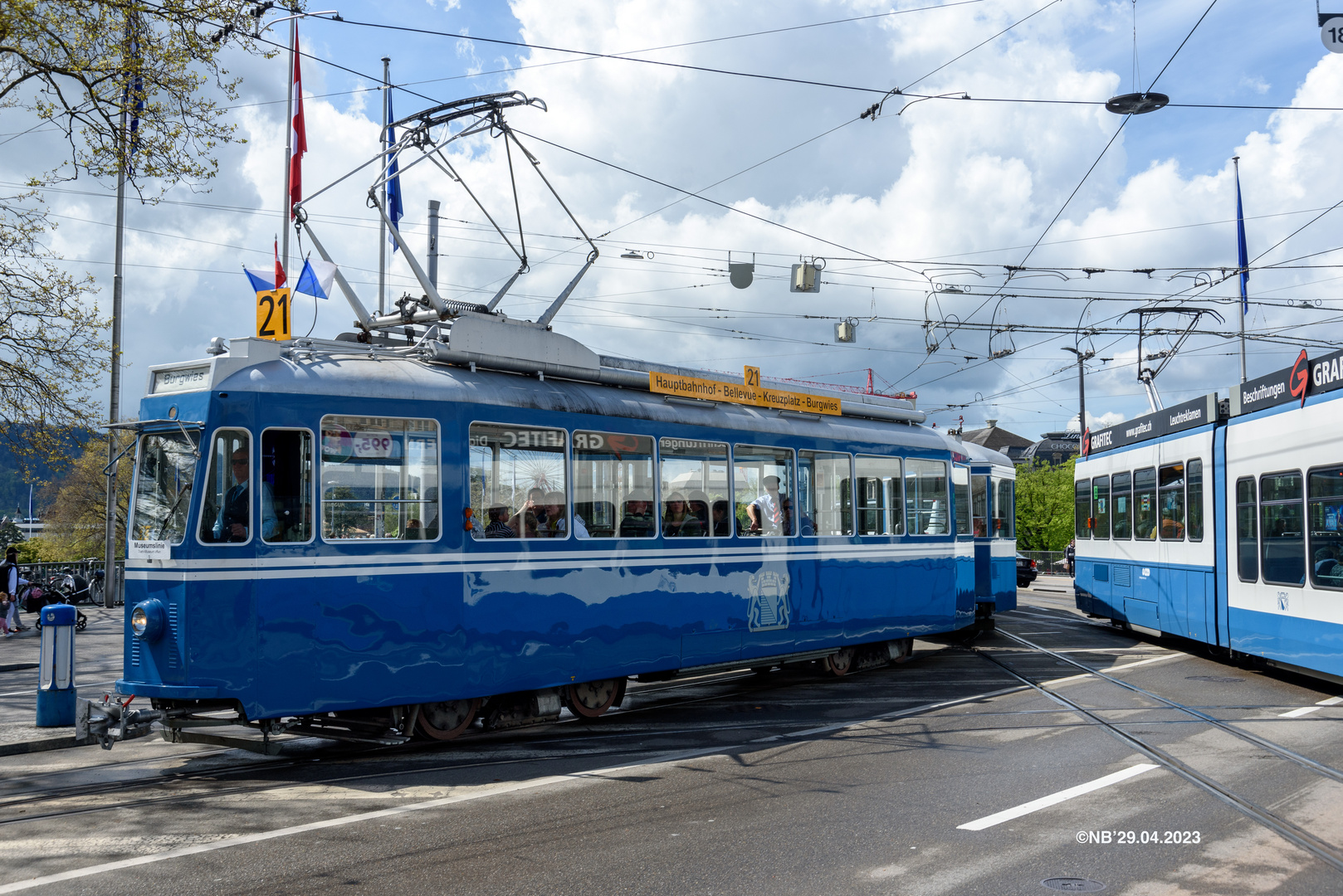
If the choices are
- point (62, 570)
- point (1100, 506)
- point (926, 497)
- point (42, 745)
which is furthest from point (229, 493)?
point (62, 570)

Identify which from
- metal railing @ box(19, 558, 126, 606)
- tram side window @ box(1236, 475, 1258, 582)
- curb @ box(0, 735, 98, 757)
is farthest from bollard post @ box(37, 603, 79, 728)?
metal railing @ box(19, 558, 126, 606)

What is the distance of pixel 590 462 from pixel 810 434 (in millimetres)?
3799

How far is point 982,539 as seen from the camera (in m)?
18.4

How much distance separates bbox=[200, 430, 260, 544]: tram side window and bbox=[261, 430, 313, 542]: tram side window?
0.06m

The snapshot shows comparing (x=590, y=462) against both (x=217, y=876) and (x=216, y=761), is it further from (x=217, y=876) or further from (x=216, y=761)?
(x=217, y=876)

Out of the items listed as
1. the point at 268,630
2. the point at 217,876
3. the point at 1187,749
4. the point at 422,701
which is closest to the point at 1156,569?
the point at 1187,749

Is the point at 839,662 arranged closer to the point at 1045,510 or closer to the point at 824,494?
the point at 824,494

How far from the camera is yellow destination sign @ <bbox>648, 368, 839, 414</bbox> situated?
11734 millimetres

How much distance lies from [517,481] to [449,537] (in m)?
0.91

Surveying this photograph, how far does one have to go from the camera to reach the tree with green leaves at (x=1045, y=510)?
58.3 meters

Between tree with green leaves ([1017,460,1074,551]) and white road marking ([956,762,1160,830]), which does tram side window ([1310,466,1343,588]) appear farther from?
tree with green leaves ([1017,460,1074,551])

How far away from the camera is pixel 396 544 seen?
889 cm

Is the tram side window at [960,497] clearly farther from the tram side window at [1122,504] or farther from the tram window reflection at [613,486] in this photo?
the tram window reflection at [613,486]

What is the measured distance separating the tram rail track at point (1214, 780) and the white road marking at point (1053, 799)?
32cm
